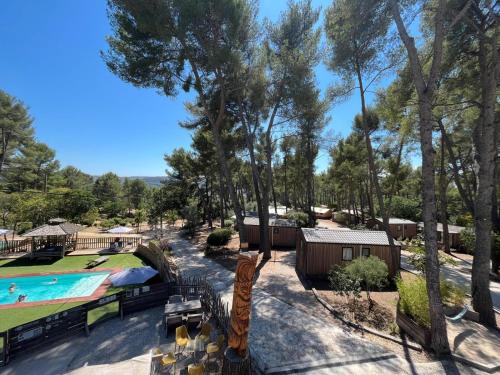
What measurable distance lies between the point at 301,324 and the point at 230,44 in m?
12.2

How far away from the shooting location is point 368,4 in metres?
7.96

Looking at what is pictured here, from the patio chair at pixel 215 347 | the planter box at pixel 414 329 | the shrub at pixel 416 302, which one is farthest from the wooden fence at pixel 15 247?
the shrub at pixel 416 302

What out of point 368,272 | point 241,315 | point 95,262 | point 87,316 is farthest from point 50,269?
point 368,272

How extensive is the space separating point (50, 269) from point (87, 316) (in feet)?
35.0

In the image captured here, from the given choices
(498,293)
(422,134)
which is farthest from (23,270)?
(498,293)

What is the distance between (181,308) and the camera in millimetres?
7367

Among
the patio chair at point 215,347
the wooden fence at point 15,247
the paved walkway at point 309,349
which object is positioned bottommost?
the paved walkway at point 309,349

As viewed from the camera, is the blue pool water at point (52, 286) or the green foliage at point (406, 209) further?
the green foliage at point (406, 209)

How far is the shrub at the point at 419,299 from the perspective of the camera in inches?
260

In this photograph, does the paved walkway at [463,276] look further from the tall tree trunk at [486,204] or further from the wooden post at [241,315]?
the wooden post at [241,315]

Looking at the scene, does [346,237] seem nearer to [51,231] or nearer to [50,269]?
[50,269]

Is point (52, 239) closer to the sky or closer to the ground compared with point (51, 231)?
closer to the ground

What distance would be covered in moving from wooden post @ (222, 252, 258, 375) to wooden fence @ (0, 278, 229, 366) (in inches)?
82.3

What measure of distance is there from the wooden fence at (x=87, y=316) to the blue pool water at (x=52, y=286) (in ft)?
13.6
